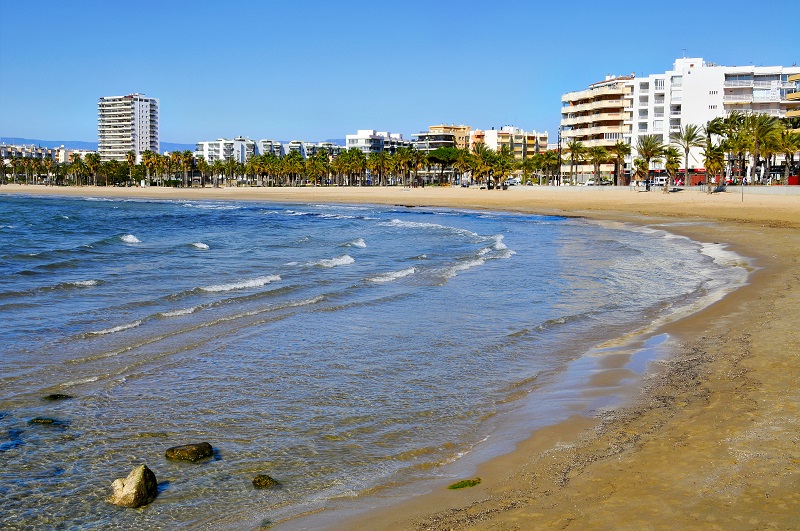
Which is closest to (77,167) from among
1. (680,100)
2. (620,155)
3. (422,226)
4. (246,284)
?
(620,155)

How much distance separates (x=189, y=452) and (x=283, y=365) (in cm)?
383

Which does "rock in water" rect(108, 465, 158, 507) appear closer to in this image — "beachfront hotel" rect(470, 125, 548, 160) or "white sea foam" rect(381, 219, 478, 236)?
"white sea foam" rect(381, 219, 478, 236)

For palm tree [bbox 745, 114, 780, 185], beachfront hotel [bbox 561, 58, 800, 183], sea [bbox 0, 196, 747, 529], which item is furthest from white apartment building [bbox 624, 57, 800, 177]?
sea [bbox 0, 196, 747, 529]

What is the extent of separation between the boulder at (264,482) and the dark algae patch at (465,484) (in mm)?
1414

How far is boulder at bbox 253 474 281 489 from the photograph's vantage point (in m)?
6.25

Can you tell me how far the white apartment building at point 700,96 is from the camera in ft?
306

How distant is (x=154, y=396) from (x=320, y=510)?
3.97 m

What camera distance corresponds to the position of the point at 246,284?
18969 mm

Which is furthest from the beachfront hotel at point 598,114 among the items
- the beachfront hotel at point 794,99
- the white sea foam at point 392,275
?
the white sea foam at point 392,275

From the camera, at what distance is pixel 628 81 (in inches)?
4045

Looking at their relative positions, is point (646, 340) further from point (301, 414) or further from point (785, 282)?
point (785, 282)

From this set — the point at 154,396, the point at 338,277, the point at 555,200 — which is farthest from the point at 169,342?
the point at 555,200

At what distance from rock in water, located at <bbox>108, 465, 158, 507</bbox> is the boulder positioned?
77 cm

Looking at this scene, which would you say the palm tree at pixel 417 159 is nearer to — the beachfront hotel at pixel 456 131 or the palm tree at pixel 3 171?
the beachfront hotel at pixel 456 131
